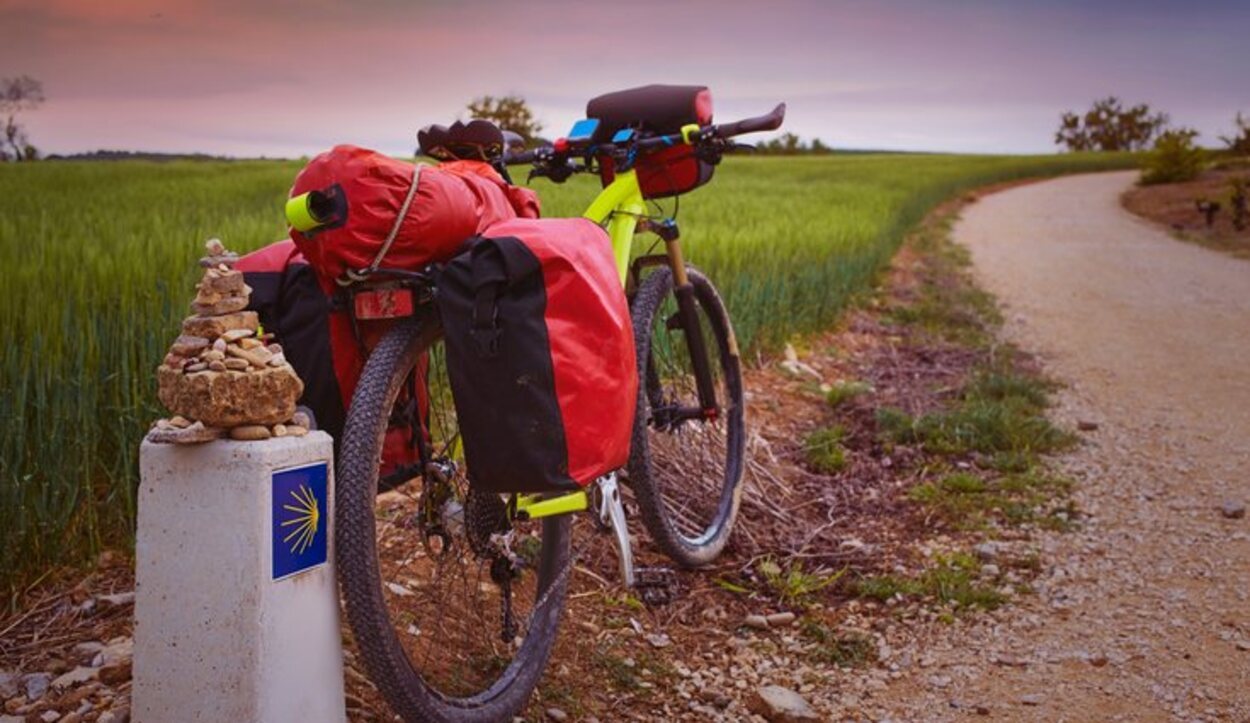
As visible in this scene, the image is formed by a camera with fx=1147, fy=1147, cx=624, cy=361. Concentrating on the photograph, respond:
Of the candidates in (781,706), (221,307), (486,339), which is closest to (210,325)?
(221,307)

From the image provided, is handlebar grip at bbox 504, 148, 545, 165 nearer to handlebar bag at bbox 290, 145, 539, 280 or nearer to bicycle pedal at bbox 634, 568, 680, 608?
handlebar bag at bbox 290, 145, 539, 280

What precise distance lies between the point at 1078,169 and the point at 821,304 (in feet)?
131

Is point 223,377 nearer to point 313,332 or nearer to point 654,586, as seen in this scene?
point 313,332

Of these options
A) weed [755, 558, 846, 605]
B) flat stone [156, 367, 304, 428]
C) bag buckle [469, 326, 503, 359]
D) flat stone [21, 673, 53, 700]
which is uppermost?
bag buckle [469, 326, 503, 359]

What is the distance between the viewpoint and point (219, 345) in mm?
1955

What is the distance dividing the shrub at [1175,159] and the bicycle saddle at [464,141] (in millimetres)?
29619

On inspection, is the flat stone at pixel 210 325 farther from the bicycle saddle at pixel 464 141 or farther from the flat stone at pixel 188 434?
the bicycle saddle at pixel 464 141

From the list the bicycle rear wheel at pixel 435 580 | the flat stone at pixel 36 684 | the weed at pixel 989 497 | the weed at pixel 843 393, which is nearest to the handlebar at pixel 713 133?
the bicycle rear wheel at pixel 435 580

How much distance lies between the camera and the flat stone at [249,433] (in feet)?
6.19

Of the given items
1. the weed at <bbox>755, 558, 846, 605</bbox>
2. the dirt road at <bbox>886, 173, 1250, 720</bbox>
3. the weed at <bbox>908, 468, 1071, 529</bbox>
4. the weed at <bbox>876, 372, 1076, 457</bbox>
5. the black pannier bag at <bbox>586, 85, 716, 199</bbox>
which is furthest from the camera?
the weed at <bbox>876, 372, 1076, 457</bbox>

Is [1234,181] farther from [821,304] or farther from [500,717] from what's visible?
[500,717]

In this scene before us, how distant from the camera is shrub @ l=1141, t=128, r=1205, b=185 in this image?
93.3 ft

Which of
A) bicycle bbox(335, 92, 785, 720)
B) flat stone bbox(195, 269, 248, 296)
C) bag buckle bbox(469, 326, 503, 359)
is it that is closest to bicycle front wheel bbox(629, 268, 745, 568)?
bicycle bbox(335, 92, 785, 720)

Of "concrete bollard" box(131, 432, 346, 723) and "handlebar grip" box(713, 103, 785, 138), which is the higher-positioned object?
"handlebar grip" box(713, 103, 785, 138)
